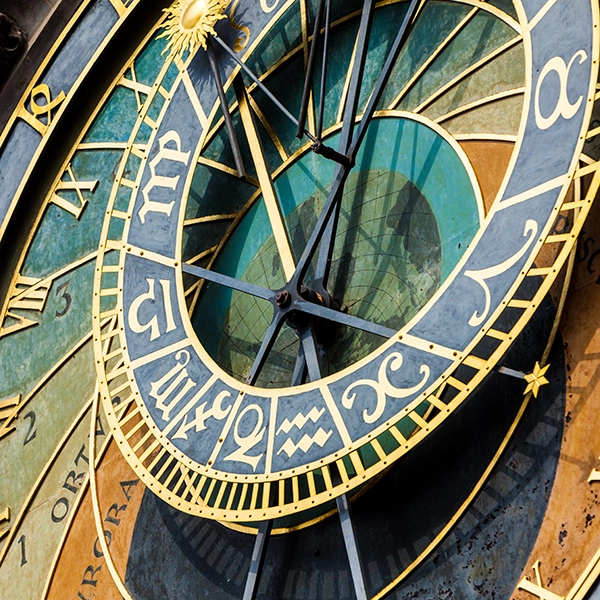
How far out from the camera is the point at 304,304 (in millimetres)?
4270

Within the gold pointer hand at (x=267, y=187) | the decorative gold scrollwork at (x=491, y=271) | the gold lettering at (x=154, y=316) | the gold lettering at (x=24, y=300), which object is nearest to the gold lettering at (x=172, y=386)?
the gold lettering at (x=154, y=316)

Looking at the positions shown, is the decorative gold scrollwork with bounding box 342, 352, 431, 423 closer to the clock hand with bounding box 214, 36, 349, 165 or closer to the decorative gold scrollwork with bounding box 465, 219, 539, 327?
the decorative gold scrollwork with bounding box 465, 219, 539, 327

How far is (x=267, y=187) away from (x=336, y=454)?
42.5 inches

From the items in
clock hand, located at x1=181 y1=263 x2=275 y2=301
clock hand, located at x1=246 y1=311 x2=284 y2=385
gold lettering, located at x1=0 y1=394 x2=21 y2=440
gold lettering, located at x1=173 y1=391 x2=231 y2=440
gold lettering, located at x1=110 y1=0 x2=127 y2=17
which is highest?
gold lettering, located at x1=110 y1=0 x2=127 y2=17

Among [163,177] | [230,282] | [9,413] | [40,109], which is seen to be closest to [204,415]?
[230,282]

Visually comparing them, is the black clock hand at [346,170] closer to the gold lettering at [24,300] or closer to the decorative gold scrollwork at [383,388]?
the decorative gold scrollwork at [383,388]

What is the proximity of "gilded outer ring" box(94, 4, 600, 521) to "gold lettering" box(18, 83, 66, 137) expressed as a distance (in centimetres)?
136

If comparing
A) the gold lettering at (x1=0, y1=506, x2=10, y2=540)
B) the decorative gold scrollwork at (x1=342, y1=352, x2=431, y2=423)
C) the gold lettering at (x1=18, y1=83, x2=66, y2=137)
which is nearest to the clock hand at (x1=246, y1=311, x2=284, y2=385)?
the decorative gold scrollwork at (x1=342, y1=352, x2=431, y2=423)

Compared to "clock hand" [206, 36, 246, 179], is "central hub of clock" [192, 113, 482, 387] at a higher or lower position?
lower

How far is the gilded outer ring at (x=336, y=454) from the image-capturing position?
3.74 metres

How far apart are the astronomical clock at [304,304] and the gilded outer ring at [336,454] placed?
11 mm

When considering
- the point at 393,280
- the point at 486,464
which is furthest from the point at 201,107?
the point at 486,464

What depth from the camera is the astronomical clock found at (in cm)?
384

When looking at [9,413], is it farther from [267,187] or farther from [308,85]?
[308,85]
